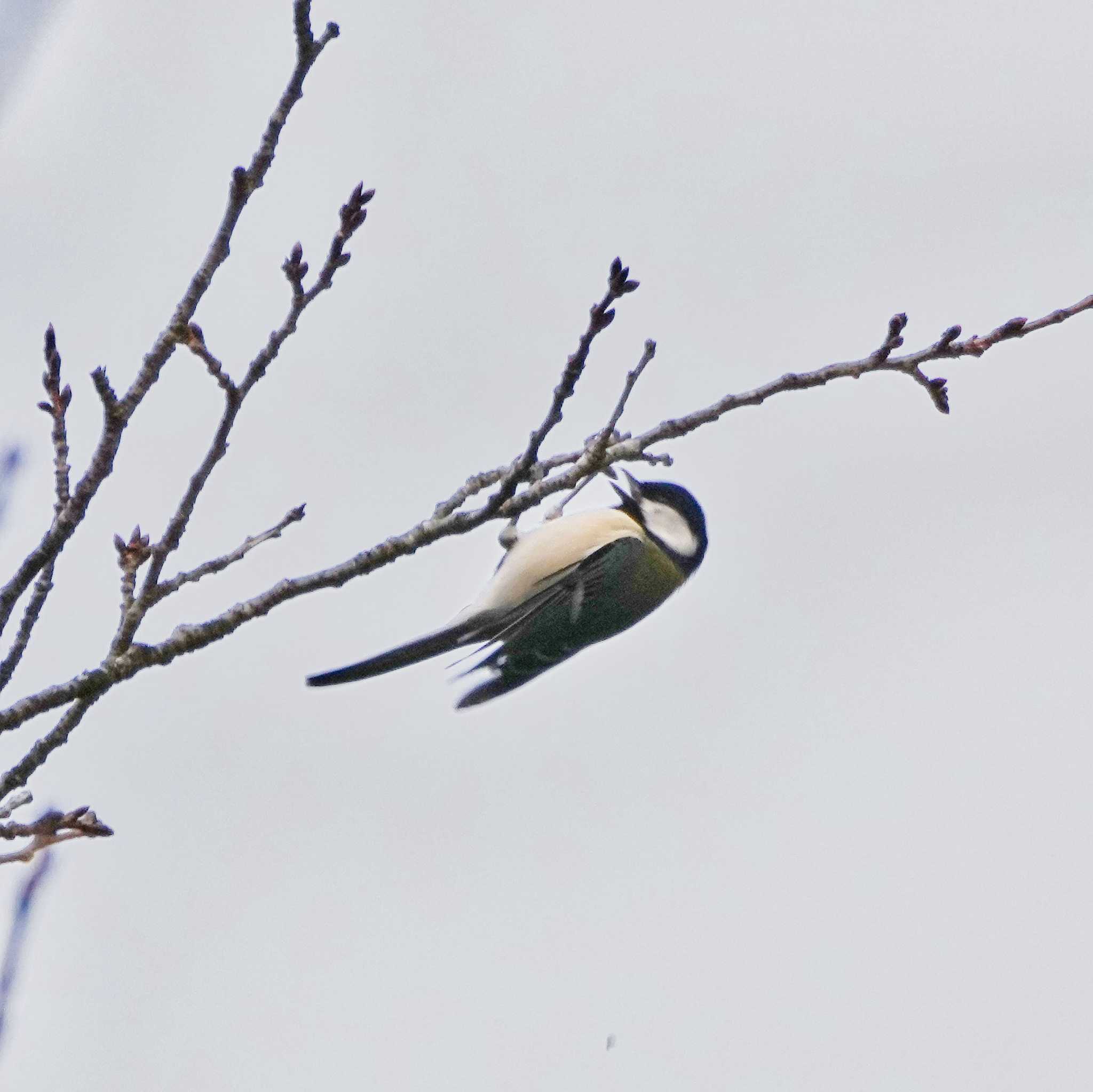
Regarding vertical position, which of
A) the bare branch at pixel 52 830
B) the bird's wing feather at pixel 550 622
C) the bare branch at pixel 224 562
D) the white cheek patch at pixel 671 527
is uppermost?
the white cheek patch at pixel 671 527

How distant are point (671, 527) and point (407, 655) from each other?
1957 mm

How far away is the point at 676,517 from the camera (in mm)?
5809

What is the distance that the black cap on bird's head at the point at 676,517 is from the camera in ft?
18.9

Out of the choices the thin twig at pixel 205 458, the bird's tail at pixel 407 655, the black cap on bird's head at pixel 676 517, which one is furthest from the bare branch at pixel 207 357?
the black cap on bird's head at pixel 676 517

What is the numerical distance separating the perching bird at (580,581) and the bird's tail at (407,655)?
0.01 m

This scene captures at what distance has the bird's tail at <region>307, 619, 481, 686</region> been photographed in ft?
12.2

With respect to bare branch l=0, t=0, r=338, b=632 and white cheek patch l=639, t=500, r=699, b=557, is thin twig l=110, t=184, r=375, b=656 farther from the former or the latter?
white cheek patch l=639, t=500, r=699, b=557

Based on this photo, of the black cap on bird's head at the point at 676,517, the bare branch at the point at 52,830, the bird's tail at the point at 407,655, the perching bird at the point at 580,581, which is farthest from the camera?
the black cap on bird's head at the point at 676,517

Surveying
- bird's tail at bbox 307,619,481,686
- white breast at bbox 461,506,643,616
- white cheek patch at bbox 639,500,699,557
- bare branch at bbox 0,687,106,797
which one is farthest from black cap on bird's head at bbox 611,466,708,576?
bare branch at bbox 0,687,106,797

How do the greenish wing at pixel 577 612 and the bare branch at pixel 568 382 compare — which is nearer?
the bare branch at pixel 568 382

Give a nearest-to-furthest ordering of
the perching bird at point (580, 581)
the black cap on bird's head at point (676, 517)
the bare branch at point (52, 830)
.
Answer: the bare branch at point (52, 830) < the perching bird at point (580, 581) < the black cap on bird's head at point (676, 517)

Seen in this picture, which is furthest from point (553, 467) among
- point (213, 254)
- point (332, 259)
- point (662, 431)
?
point (213, 254)

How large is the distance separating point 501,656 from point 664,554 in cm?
82

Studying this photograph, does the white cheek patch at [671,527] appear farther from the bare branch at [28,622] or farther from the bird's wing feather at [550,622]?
the bare branch at [28,622]
